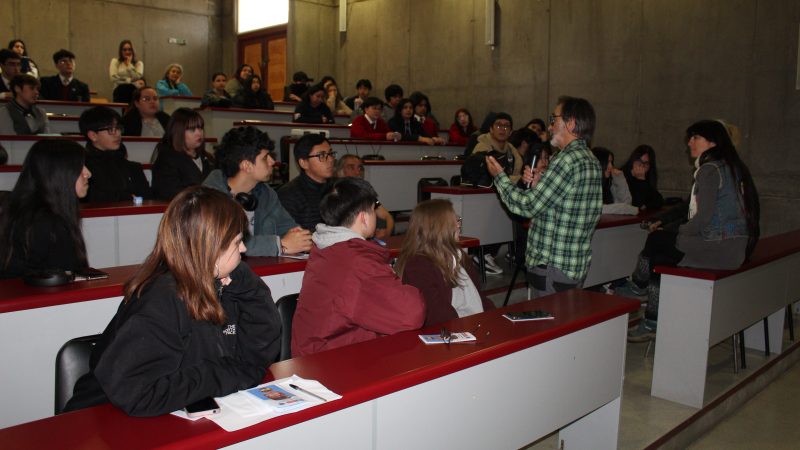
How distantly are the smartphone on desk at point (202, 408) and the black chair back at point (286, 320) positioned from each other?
3.04ft

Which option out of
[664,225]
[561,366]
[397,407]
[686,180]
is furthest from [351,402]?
[686,180]

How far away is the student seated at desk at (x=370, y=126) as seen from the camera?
868cm

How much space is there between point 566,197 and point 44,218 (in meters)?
2.30

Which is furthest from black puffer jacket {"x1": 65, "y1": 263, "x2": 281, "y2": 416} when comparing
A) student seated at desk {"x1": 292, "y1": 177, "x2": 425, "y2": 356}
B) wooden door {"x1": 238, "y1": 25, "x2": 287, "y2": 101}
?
wooden door {"x1": 238, "y1": 25, "x2": 287, "y2": 101}

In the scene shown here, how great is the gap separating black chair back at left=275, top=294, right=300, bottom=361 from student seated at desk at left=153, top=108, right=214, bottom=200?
2080mm

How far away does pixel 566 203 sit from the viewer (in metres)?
3.30

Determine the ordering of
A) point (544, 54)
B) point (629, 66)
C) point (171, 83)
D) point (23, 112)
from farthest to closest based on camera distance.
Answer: point (171, 83) → point (544, 54) → point (629, 66) → point (23, 112)

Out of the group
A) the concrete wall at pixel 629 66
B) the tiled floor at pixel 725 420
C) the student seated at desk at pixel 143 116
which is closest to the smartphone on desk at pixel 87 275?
the tiled floor at pixel 725 420

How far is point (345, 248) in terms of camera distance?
89.9 inches

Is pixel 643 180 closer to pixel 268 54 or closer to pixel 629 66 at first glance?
pixel 629 66

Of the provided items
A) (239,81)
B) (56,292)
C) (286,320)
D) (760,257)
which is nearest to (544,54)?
(239,81)

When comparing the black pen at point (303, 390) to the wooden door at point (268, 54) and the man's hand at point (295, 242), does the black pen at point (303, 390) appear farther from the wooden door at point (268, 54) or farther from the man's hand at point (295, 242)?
the wooden door at point (268, 54)

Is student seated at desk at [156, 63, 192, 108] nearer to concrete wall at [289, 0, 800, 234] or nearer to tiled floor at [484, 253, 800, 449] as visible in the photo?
concrete wall at [289, 0, 800, 234]

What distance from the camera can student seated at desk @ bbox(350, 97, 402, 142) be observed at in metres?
8.68
